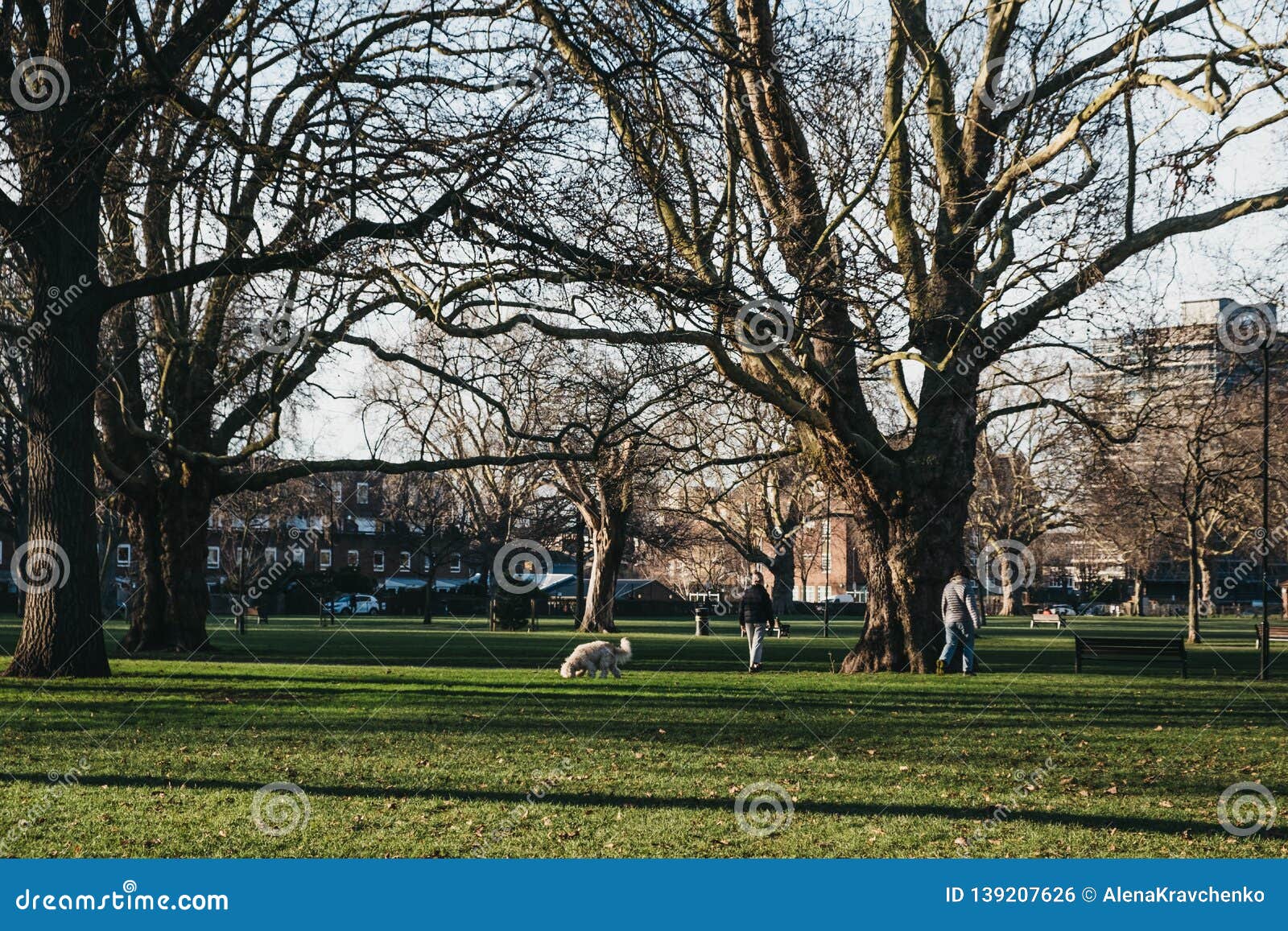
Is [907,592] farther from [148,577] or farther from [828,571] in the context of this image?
[828,571]

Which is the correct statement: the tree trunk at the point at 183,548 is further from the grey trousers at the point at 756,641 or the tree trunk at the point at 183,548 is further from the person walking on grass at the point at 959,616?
the person walking on grass at the point at 959,616

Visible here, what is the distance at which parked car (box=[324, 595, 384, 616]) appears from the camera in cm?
6588

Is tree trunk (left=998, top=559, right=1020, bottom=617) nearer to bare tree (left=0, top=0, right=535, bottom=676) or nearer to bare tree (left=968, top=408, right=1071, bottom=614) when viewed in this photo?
bare tree (left=968, top=408, right=1071, bottom=614)

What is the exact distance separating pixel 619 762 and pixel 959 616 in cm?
1139

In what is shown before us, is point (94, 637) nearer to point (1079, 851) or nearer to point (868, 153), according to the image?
point (868, 153)

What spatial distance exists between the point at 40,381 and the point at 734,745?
10.4 metres

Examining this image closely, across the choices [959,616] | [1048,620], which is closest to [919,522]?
[959,616]

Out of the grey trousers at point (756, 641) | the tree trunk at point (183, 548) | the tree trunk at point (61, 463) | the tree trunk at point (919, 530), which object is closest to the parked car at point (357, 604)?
the tree trunk at point (183, 548)

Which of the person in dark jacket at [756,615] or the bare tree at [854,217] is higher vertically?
the bare tree at [854,217]

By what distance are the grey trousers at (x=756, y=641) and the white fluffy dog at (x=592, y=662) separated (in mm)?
3118

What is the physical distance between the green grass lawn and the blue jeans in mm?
888

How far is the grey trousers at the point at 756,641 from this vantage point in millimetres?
22547

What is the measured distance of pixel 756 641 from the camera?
22625 mm

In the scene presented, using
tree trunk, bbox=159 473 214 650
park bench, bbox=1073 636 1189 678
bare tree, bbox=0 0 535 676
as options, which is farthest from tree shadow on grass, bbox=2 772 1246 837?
park bench, bbox=1073 636 1189 678
